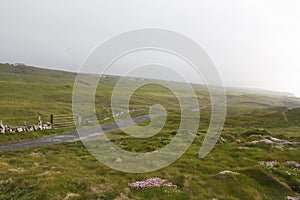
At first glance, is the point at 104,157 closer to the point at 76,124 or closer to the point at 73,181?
A: the point at 73,181

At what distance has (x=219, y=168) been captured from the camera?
2119 centimetres

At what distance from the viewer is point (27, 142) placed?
3288cm

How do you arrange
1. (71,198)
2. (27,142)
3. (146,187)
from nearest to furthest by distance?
1. (71,198)
2. (146,187)
3. (27,142)

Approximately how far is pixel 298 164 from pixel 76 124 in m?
38.3

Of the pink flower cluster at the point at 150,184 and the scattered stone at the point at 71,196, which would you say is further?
the pink flower cluster at the point at 150,184

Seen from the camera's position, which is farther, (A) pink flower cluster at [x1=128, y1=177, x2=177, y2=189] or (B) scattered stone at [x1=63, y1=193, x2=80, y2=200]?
(A) pink flower cluster at [x1=128, y1=177, x2=177, y2=189]

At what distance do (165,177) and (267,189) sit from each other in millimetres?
6116

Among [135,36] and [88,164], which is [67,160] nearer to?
[88,164]

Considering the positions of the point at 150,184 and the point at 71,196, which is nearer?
the point at 71,196

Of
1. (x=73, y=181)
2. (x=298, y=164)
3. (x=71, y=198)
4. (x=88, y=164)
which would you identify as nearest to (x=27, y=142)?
(x=88, y=164)

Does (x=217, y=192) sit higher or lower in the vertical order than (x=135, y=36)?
lower

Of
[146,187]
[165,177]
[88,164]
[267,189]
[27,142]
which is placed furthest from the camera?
[27,142]

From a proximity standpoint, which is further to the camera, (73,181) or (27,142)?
(27,142)

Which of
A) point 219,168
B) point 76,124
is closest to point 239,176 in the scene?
point 219,168
